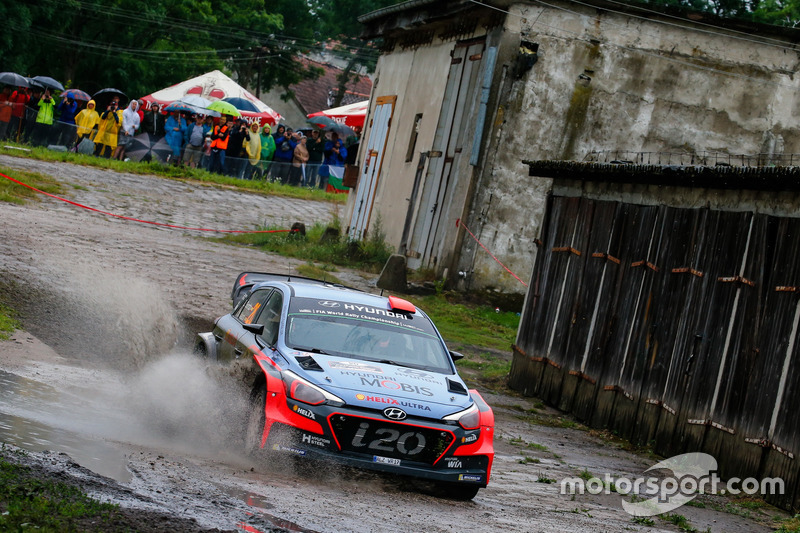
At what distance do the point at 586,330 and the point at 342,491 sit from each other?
25.4 ft

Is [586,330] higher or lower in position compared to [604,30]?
lower

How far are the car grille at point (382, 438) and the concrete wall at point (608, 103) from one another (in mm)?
14737

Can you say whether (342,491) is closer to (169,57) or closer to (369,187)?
(369,187)

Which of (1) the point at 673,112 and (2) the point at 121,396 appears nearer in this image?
(2) the point at 121,396

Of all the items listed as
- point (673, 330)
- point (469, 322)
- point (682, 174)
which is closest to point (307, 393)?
point (673, 330)

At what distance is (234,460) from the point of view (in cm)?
884

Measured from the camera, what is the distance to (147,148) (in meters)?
36.1

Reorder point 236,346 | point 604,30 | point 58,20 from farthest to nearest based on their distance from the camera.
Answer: point 58,20, point 604,30, point 236,346

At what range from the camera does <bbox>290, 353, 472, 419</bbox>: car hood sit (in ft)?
28.5

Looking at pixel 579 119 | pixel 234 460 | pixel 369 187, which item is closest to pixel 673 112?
pixel 579 119

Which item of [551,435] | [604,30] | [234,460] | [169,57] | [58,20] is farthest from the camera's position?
[169,57]

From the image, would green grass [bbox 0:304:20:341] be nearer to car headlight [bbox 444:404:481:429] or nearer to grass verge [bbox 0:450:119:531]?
car headlight [bbox 444:404:481:429]

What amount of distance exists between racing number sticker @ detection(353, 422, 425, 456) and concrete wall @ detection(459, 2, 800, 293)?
14754 millimetres

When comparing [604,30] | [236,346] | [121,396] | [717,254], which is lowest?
[121,396]
